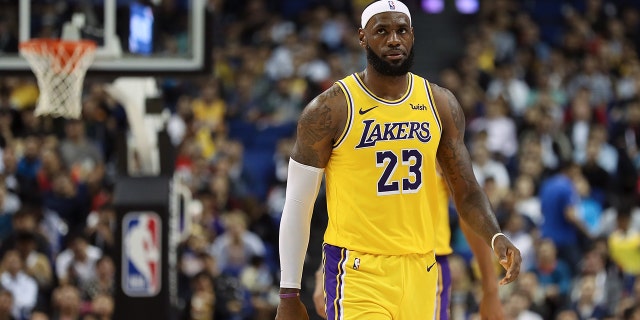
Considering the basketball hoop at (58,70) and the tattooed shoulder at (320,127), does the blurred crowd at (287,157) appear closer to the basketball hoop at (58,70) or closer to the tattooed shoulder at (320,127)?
the basketball hoop at (58,70)

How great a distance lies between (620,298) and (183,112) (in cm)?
711

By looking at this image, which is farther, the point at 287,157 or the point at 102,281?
the point at 287,157

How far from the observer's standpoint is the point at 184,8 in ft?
65.7

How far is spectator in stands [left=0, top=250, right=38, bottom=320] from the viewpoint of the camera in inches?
514

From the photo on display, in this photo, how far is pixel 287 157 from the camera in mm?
16469

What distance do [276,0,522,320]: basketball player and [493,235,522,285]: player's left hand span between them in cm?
4

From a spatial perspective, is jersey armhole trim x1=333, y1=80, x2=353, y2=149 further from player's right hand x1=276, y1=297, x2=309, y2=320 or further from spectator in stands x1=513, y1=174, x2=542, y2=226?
spectator in stands x1=513, y1=174, x2=542, y2=226

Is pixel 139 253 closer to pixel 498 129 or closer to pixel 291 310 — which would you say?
pixel 291 310

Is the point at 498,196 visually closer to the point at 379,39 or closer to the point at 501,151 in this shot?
the point at 501,151

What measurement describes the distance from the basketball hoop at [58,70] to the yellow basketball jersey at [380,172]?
4.28 meters

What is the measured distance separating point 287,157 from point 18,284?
4.60 meters

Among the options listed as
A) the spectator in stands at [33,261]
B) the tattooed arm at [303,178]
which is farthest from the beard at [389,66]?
the spectator in stands at [33,261]

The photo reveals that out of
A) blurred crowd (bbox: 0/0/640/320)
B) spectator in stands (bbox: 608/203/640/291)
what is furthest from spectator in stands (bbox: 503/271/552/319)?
spectator in stands (bbox: 608/203/640/291)

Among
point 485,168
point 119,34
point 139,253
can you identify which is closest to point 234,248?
point 485,168
